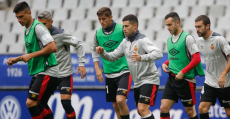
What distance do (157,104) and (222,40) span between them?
259 cm

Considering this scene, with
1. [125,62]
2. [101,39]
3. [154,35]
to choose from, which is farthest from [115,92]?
[154,35]

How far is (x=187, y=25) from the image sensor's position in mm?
9961

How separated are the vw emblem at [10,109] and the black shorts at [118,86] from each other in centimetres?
296

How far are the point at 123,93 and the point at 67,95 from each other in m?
1.04

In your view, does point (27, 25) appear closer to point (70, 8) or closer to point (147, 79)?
point (147, 79)

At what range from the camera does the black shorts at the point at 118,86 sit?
19.1 ft

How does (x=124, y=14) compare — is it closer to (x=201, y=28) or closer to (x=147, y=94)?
(x=201, y=28)

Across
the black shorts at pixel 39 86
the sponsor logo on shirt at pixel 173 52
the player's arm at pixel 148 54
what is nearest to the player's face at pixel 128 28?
the player's arm at pixel 148 54

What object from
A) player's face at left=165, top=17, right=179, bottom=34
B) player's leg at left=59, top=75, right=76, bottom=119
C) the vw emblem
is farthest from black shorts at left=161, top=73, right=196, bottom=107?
the vw emblem

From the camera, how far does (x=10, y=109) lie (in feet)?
26.8

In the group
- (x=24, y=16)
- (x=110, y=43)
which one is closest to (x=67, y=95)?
(x=110, y=43)

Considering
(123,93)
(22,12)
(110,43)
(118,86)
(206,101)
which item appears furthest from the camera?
(110,43)

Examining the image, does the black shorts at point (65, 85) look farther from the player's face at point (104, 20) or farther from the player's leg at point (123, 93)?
the player's face at point (104, 20)

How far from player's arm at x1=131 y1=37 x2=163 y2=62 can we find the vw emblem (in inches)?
167
